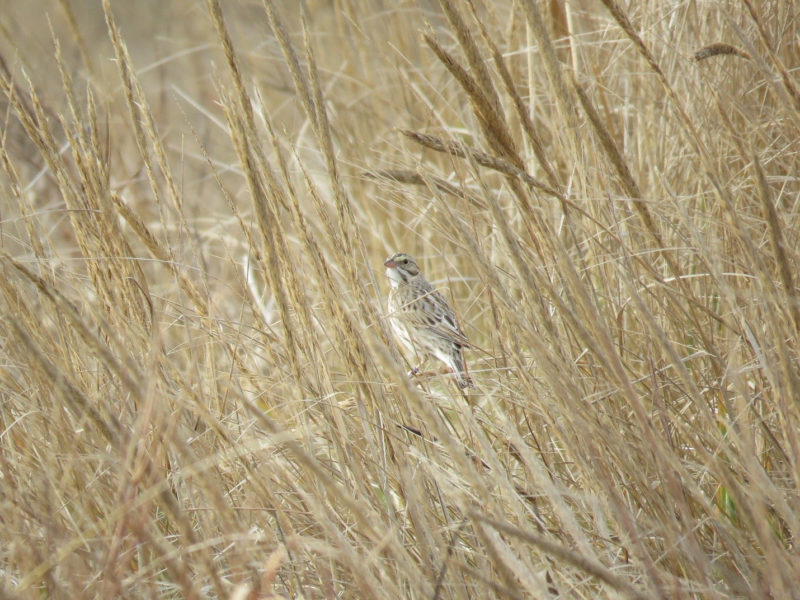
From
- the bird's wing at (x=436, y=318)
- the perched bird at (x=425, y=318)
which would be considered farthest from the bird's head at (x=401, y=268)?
the bird's wing at (x=436, y=318)

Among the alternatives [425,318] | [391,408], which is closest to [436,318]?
[425,318]

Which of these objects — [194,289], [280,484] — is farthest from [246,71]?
[280,484]

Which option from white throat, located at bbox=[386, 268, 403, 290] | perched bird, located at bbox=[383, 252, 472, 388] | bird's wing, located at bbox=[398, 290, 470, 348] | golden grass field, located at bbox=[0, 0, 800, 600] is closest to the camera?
golden grass field, located at bbox=[0, 0, 800, 600]

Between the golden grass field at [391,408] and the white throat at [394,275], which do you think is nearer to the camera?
the golden grass field at [391,408]

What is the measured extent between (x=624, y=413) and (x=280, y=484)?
718 millimetres

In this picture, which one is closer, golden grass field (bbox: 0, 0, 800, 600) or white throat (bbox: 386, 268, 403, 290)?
golden grass field (bbox: 0, 0, 800, 600)

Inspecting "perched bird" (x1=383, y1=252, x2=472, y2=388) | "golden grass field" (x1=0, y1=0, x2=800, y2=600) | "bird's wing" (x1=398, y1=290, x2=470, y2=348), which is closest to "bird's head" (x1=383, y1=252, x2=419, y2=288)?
"perched bird" (x1=383, y1=252, x2=472, y2=388)

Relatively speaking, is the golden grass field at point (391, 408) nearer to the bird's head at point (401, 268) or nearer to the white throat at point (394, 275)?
the bird's head at point (401, 268)

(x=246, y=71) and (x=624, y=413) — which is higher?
(x=246, y=71)

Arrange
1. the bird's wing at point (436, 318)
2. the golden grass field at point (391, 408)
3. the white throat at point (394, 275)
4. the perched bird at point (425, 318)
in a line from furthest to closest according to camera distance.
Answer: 1. the white throat at point (394, 275)
2. the perched bird at point (425, 318)
3. the bird's wing at point (436, 318)
4. the golden grass field at point (391, 408)

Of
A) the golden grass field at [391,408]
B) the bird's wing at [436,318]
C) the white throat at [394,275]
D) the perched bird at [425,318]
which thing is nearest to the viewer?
the golden grass field at [391,408]

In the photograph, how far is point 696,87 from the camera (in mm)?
2721

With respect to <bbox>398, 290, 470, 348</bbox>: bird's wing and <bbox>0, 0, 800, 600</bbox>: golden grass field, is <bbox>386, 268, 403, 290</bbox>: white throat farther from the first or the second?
<bbox>0, 0, 800, 600</bbox>: golden grass field

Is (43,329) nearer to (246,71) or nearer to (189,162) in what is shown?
(246,71)
